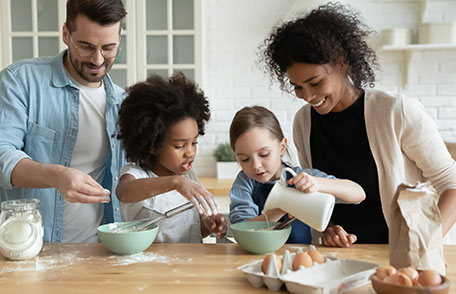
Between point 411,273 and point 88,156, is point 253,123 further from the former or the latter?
point 411,273

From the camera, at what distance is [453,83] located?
3.73 m

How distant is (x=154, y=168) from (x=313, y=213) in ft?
2.23

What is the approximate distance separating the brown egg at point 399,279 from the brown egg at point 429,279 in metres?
0.03

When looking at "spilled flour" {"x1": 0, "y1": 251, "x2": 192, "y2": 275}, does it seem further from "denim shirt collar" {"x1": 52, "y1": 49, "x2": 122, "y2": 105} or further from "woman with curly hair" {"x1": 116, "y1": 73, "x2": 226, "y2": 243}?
"denim shirt collar" {"x1": 52, "y1": 49, "x2": 122, "y2": 105}

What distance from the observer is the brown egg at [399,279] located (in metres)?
1.00

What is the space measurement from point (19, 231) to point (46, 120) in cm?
56

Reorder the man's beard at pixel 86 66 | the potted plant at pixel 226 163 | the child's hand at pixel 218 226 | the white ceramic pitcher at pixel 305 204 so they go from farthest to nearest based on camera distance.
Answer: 1. the potted plant at pixel 226 163
2. the man's beard at pixel 86 66
3. the child's hand at pixel 218 226
4. the white ceramic pitcher at pixel 305 204

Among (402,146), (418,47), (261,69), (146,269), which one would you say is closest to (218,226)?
(146,269)

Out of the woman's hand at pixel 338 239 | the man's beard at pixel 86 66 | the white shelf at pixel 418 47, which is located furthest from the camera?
the white shelf at pixel 418 47

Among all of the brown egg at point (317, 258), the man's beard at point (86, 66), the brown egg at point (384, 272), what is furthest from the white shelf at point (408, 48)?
the brown egg at point (384, 272)

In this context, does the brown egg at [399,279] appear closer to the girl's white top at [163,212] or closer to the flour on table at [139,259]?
the flour on table at [139,259]

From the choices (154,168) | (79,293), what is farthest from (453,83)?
(79,293)

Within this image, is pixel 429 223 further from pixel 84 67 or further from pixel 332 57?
pixel 84 67

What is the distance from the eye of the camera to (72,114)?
6.15ft
